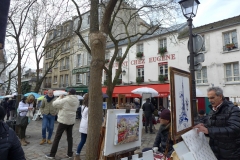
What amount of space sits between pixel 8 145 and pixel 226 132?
7.90 feet

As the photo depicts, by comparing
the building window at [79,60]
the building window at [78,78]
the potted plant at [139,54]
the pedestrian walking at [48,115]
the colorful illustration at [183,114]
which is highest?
the building window at [79,60]

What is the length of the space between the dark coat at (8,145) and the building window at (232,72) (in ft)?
57.9

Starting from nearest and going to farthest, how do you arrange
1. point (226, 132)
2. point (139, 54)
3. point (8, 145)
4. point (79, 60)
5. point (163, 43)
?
point (8, 145), point (226, 132), point (163, 43), point (139, 54), point (79, 60)

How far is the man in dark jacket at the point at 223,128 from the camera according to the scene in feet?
8.06

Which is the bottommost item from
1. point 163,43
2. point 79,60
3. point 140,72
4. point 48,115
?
point 48,115

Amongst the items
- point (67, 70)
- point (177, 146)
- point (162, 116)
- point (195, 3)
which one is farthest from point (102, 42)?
point (67, 70)

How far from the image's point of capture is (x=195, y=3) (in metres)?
5.16

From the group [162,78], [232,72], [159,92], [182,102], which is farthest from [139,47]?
[182,102]

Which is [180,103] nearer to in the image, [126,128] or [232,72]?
[126,128]

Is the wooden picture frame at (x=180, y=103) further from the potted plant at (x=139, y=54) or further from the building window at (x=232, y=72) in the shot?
the potted plant at (x=139, y=54)

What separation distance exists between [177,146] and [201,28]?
18712 millimetres

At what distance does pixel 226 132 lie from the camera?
2.44 meters

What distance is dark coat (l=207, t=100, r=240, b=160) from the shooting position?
2.45m

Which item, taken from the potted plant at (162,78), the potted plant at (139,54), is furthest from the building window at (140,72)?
the potted plant at (162,78)
